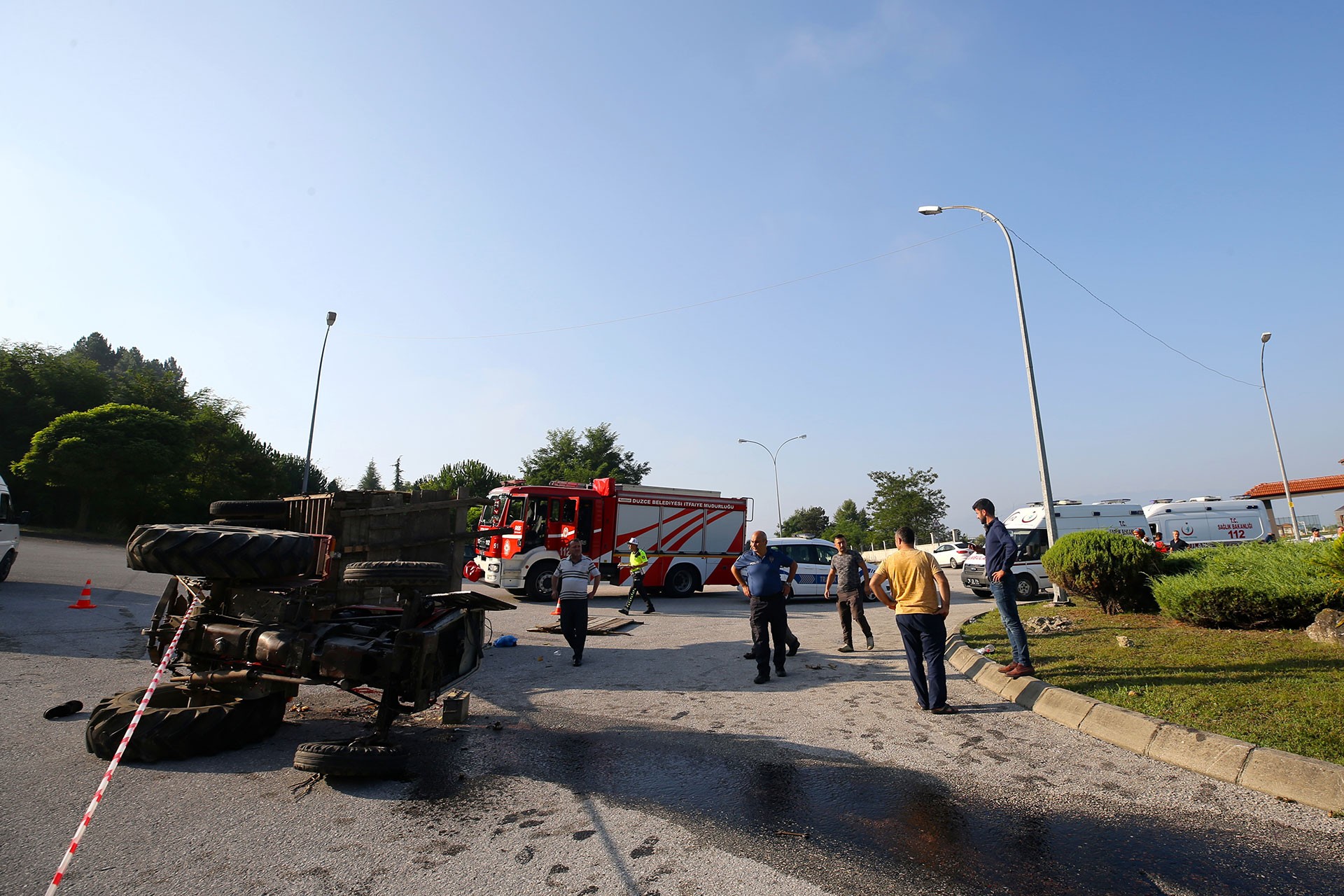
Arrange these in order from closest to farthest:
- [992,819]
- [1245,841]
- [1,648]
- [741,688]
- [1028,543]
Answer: [1245,841] → [992,819] → [741,688] → [1,648] → [1028,543]

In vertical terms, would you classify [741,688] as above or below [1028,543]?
below

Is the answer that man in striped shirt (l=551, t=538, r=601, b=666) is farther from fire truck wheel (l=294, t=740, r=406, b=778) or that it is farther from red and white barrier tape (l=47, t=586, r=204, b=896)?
fire truck wheel (l=294, t=740, r=406, b=778)

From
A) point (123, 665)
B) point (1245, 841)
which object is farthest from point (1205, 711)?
point (123, 665)

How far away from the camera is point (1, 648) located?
8469 mm

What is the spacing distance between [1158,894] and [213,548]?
20.7 ft

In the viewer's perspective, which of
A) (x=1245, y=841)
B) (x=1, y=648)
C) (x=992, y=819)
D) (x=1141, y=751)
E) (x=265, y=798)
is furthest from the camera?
(x=1, y=648)

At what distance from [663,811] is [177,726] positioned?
3537mm

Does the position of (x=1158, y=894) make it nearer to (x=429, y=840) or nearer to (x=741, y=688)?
(x=429, y=840)

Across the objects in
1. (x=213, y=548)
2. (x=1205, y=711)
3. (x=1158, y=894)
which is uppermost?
(x=213, y=548)

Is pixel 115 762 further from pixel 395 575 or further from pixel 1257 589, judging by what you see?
pixel 1257 589

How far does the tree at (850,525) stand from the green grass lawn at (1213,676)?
5147 cm

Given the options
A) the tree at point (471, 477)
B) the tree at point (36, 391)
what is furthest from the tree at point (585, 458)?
the tree at point (36, 391)

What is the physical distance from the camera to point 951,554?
104 feet

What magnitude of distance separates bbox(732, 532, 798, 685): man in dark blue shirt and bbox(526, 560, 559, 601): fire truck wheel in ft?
32.9
